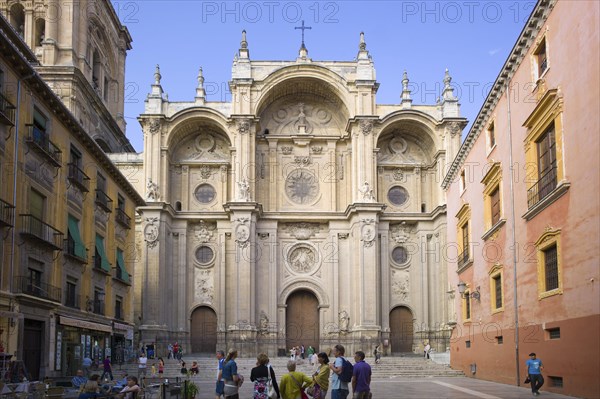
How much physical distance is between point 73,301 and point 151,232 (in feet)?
57.6

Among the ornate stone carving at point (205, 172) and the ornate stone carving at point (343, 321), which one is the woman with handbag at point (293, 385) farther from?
the ornate stone carving at point (205, 172)

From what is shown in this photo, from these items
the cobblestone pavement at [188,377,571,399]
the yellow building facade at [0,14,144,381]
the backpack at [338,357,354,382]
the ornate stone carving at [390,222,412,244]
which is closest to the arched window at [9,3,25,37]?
the yellow building facade at [0,14,144,381]

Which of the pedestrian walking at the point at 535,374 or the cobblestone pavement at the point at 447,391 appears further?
the cobblestone pavement at the point at 447,391

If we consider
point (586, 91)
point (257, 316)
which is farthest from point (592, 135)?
point (257, 316)

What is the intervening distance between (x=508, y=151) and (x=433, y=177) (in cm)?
2535

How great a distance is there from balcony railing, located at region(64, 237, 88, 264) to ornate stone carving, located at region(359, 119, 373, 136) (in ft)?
76.2

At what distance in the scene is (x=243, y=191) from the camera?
156 ft

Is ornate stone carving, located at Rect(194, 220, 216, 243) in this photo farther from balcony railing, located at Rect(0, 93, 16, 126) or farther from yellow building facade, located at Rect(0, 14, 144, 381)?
balcony railing, located at Rect(0, 93, 16, 126)

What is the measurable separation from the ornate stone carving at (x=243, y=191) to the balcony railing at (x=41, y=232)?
20.7 metres

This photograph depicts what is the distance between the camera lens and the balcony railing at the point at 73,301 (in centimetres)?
2858

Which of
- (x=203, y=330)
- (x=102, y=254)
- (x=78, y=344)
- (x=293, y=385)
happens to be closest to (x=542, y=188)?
Result: (x=293, y=385)

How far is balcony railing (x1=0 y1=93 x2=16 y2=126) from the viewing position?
72.0ft

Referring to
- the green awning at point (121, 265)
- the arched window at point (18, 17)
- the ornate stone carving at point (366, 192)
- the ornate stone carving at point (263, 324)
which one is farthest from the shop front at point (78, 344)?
the arched window at point (18, 17)

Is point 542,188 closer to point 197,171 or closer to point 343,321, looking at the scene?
point 343,321
